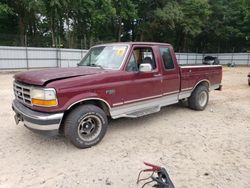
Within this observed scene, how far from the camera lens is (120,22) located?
92.6 ft

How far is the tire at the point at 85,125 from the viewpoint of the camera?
12.7 ft

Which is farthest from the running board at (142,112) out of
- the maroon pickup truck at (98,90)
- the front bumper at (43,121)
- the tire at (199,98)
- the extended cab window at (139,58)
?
the tire at (199,98)

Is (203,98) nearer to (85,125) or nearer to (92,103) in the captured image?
(92,103)

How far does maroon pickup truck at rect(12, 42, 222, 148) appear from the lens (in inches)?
145

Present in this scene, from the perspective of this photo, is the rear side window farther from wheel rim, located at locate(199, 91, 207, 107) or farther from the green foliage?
the green foliage

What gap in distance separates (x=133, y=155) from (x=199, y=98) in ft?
12.0

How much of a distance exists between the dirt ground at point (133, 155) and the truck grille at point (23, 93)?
2.90 ft

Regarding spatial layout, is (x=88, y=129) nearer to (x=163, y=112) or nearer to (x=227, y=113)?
(x=163, y=112)

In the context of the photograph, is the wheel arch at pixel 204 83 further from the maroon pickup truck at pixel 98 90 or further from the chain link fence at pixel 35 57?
the chain link fence at pixel 35 57

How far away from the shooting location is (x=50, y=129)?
12.0 ft

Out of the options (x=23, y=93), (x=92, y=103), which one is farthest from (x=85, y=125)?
(x=23, y=93)

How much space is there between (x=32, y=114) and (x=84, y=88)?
3.17 feet

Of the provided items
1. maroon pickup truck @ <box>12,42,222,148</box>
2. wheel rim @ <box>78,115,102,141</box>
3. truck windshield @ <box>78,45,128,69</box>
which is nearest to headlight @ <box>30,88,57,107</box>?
maroon pickup truck @ <box>12,42,222,148</box>

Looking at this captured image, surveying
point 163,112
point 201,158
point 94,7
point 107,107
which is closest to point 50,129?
point 107,107
